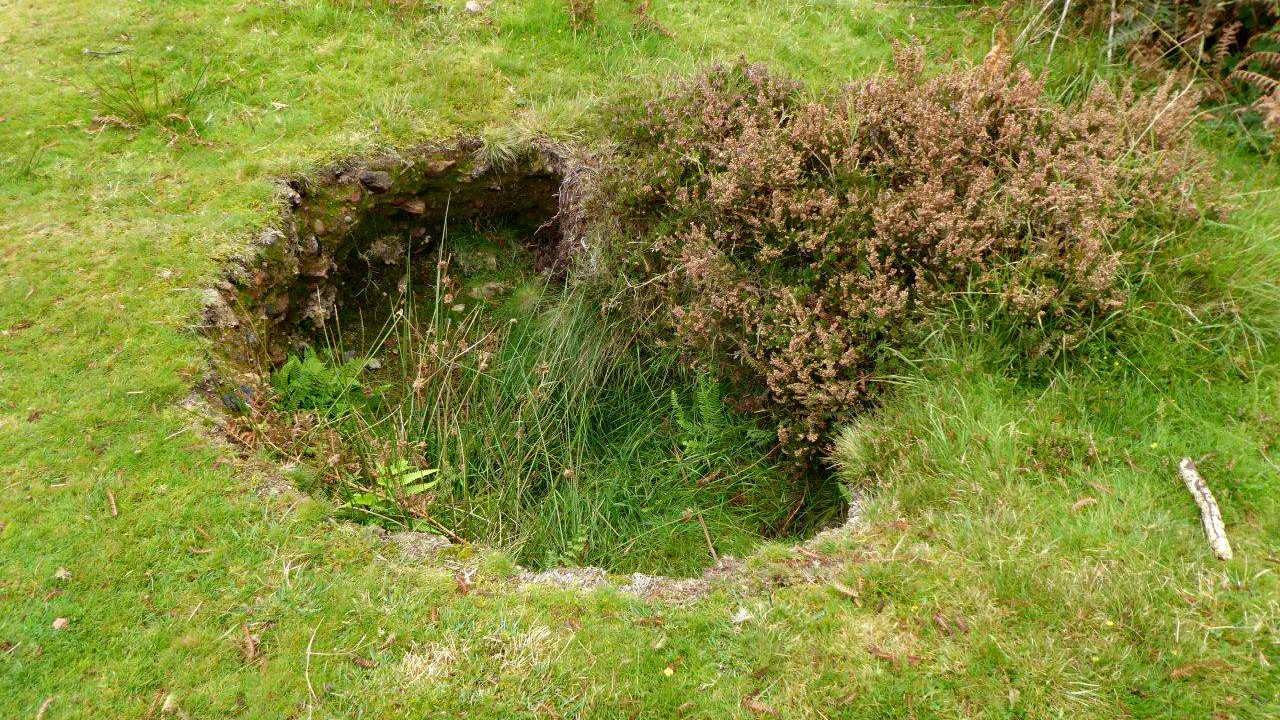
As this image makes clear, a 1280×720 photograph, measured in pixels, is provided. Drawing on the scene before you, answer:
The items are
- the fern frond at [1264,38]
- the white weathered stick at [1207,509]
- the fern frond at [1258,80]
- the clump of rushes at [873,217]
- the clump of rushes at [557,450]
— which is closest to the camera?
the white weathered stick at [1207,509]

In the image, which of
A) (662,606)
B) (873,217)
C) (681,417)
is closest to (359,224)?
(681,417)

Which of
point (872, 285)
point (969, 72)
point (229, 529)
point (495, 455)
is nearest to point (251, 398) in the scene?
point (229, 529)

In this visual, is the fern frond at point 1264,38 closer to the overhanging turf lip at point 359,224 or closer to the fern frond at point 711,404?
the fern frond at point 711,404

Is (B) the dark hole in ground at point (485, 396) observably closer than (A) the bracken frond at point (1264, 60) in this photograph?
Yes

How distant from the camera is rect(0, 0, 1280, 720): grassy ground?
2727 mm

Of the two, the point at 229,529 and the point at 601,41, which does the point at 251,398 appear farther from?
the point at 601,41

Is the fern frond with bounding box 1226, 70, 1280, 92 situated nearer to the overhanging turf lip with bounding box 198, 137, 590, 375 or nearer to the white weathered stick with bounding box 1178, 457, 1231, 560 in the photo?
the white weathered stick with bounding box 1178, 457, 1231, 560

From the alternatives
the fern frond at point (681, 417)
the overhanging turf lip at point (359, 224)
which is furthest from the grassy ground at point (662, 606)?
the fern frond at point (681, 417)

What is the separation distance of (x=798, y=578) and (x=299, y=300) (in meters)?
4.03

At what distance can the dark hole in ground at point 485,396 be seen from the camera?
14.3ft

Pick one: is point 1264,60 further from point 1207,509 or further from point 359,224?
point 359,224

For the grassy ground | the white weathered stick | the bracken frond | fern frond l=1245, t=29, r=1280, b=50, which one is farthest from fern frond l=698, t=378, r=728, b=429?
fern frond l=1245, t=29, r=1280, b=50

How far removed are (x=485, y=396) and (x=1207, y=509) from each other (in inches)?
160

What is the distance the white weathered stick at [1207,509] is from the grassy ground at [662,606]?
5cm
